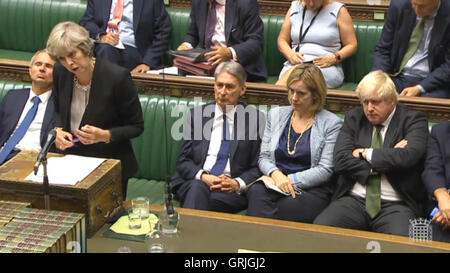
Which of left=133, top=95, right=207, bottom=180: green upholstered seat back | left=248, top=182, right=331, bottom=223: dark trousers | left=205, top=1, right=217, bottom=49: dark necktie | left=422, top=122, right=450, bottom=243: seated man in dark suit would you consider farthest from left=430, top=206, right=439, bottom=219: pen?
left=205, top=1, right=217, bottom=49: dark necktie

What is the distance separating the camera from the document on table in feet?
7.12

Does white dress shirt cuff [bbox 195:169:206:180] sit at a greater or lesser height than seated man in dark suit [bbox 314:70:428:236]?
lesser

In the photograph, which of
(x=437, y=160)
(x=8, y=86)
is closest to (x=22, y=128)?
(x=8, y=86)

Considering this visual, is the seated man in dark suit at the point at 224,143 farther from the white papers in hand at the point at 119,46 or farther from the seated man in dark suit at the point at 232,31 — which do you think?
the white papers in hand at the point at 119,46

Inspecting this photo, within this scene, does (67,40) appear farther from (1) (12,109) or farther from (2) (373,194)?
(2) (373,194)

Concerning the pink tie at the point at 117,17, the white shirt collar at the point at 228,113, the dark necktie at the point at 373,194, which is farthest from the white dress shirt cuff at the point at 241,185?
the pink tie at the point at 117,17

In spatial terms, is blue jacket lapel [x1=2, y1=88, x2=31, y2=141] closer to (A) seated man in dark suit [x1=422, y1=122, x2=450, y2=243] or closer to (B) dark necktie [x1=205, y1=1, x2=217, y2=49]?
(B) dark necktie [x1=205, y1=1, x2=217, y2=49]

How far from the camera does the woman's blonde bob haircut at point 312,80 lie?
2.84 metres

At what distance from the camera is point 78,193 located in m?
2.10

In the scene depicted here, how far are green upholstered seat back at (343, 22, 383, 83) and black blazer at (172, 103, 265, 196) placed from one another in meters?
1.02

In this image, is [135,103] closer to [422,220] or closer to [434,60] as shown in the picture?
[422,220]

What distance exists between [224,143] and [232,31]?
94 cm

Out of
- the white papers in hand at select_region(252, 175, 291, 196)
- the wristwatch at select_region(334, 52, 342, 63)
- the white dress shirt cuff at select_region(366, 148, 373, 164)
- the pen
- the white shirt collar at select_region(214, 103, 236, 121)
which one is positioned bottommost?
the white papers in hand at select_region(252, 175, 291, 196)

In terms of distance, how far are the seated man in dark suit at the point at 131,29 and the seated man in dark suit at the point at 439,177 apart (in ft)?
5.71
